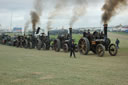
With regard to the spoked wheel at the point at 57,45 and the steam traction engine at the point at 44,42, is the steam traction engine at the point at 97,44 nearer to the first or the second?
→ the spoked wheel at the point at 57,45

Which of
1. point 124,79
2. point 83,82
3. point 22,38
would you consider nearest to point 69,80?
point 83,82

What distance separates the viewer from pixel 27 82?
16.6 feet

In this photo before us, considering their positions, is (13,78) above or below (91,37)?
below

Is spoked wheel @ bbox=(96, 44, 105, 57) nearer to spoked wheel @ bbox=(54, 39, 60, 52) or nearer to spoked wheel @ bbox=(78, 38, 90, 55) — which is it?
spoked wheel @ bbox=(78, 38, 90, 55)

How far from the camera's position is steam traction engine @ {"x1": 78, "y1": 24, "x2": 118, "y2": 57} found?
12.1 metres

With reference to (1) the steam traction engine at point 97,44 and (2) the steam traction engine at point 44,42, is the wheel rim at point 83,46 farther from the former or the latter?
(2) the steam traction engine at point 44,42

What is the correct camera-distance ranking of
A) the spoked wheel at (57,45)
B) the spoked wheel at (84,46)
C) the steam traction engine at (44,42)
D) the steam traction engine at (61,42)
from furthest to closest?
the steam traction engine at (44,42) → the spoked wheel at (57,45) → the steam traction engine at (61,42) → the spoked wheel at (84,46)

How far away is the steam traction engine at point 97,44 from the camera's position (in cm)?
1213

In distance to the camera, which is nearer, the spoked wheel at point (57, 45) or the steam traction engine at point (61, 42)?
the steam traction engine at point (61, 42)

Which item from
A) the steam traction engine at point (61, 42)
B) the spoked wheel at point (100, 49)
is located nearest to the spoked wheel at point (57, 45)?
the steam traction engine at point (61, 42)

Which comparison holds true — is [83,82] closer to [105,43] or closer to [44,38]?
[105,43]

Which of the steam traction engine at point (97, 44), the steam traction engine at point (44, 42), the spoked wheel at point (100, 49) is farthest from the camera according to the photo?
the steam traction engine at point (44, 42)

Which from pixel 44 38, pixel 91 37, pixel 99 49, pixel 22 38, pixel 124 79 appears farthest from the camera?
pixel 22 38

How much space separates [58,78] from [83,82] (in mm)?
798
